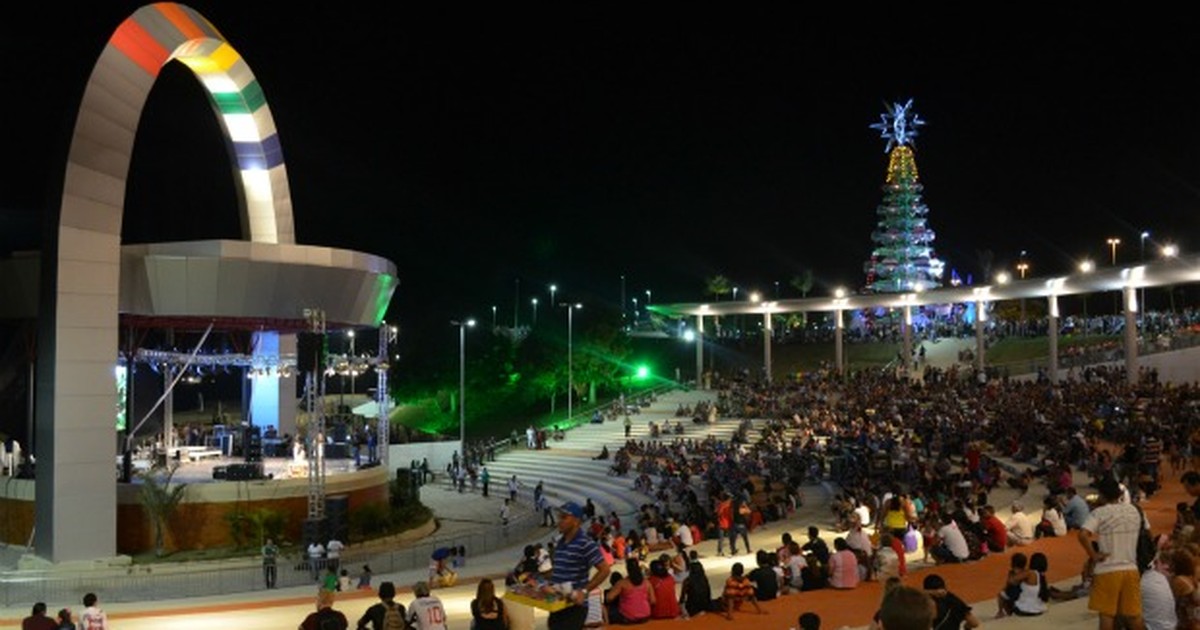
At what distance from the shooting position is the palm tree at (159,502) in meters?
25.3

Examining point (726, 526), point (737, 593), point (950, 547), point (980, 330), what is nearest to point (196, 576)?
point (726, 526)

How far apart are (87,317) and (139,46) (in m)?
6.31

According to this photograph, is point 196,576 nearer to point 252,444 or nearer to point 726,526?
point 252,444

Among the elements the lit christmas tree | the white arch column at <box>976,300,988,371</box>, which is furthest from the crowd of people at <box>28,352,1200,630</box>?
the lit christmas tree

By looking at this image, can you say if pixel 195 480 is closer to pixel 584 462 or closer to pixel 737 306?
pixel 584 462

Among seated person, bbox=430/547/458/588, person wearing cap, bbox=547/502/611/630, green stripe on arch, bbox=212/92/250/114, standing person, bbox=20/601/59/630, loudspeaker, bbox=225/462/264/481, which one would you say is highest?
green stripe on arch, bbox=212/92/250/114

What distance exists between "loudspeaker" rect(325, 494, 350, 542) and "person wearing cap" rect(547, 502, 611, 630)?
65.4ft

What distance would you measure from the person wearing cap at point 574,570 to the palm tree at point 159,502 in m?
20.3

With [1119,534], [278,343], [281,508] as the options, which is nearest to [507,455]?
[278,343]

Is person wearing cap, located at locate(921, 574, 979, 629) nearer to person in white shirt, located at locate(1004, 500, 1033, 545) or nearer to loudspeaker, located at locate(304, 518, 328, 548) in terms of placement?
person in white shirt, located at locate(1004, 500, 1033, 545)

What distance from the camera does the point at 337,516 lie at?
26.7 m

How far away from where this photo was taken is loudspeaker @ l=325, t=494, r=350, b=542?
86.9ft

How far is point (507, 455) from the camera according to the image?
43188 mm

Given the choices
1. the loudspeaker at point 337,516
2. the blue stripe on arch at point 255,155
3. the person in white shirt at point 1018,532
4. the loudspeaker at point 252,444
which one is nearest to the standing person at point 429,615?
the person in white shirt at point 1018,532
